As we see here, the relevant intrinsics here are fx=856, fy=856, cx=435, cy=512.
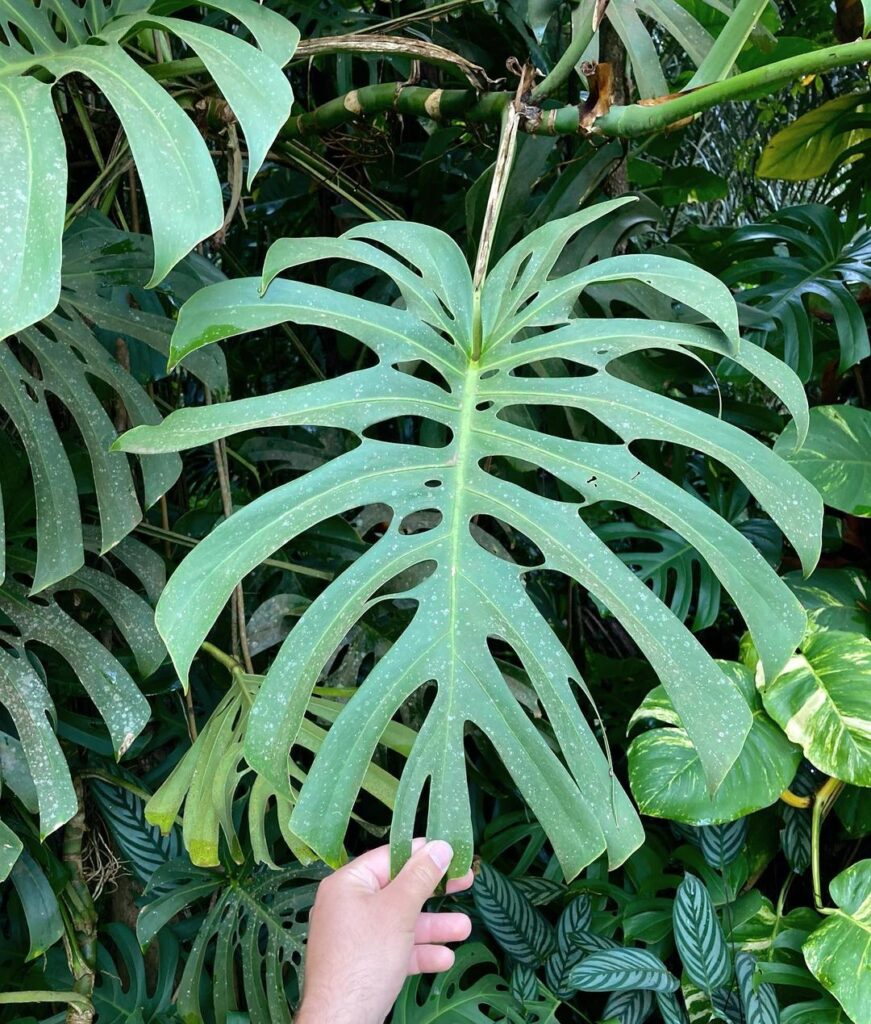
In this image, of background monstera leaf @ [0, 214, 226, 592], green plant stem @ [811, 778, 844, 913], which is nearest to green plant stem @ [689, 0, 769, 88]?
background monstera leaf @ [0, 214, 226, 592]

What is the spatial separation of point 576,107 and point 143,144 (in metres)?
0.43

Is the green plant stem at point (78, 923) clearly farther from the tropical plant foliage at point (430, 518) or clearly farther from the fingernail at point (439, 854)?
the fingernail at point (439, 854)

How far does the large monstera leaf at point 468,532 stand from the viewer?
0.54 metres

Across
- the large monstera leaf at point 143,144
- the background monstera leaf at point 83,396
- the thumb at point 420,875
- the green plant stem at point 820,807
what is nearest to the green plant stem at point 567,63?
the large monstera leaf at point 143,144

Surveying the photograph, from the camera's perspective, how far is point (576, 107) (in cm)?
80

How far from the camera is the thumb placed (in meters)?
0.52

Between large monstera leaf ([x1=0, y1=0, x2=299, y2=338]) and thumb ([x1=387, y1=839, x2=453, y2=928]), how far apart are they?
38 centimetres

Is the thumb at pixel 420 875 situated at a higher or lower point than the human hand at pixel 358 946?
higher

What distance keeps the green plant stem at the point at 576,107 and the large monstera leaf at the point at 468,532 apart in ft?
0.39

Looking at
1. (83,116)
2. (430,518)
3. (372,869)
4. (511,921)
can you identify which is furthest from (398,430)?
(372,869)

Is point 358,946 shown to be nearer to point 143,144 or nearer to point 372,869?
point 372,869

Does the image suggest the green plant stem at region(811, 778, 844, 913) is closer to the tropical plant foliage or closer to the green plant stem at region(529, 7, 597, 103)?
the tropical plant foliage

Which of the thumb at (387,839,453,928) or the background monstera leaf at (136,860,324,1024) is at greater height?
the thumb at (387,839,453,928)

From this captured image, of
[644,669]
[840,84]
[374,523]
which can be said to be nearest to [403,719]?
[374,523]
